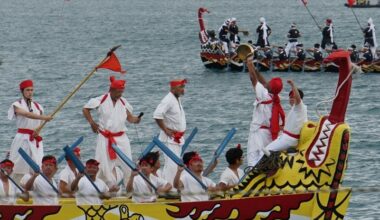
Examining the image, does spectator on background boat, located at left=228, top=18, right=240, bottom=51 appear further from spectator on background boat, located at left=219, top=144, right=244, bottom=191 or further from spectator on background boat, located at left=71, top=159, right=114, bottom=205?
spectator on background boat, located at left=71, top=159, right=114, bottom=205

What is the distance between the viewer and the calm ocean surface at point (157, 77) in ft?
116

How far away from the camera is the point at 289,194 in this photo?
16172 millimetres

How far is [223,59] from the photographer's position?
52.6 metres

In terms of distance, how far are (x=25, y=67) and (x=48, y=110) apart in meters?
19.1

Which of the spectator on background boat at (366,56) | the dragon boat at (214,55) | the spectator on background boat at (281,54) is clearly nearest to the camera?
the spectator on background boat at (366,56)

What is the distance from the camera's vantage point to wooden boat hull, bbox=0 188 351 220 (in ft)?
52.9

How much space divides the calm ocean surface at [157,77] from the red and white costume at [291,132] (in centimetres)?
128

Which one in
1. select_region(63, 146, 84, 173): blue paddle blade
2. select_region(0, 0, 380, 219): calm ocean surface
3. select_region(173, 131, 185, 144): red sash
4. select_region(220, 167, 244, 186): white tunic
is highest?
select_region(63, 146, 84, 173): blue paddle blade

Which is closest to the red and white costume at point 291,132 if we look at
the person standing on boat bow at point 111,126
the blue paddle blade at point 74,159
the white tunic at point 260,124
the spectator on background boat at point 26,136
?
the white tunic at point 260,124

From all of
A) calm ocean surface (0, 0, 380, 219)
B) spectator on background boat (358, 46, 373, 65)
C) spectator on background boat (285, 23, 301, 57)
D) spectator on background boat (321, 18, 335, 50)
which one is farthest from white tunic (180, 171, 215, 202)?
spectator on background boat (321, 18, 335, 50)

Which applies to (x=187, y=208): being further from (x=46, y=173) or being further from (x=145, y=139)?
(x=145, y=139)

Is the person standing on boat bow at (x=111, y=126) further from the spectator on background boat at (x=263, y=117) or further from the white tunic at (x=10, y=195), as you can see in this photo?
the spectator on background boat at (x=263, y=117)

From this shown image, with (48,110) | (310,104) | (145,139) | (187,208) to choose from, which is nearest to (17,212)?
(187,208)

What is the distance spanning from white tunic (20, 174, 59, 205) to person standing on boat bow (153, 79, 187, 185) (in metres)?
1.80
